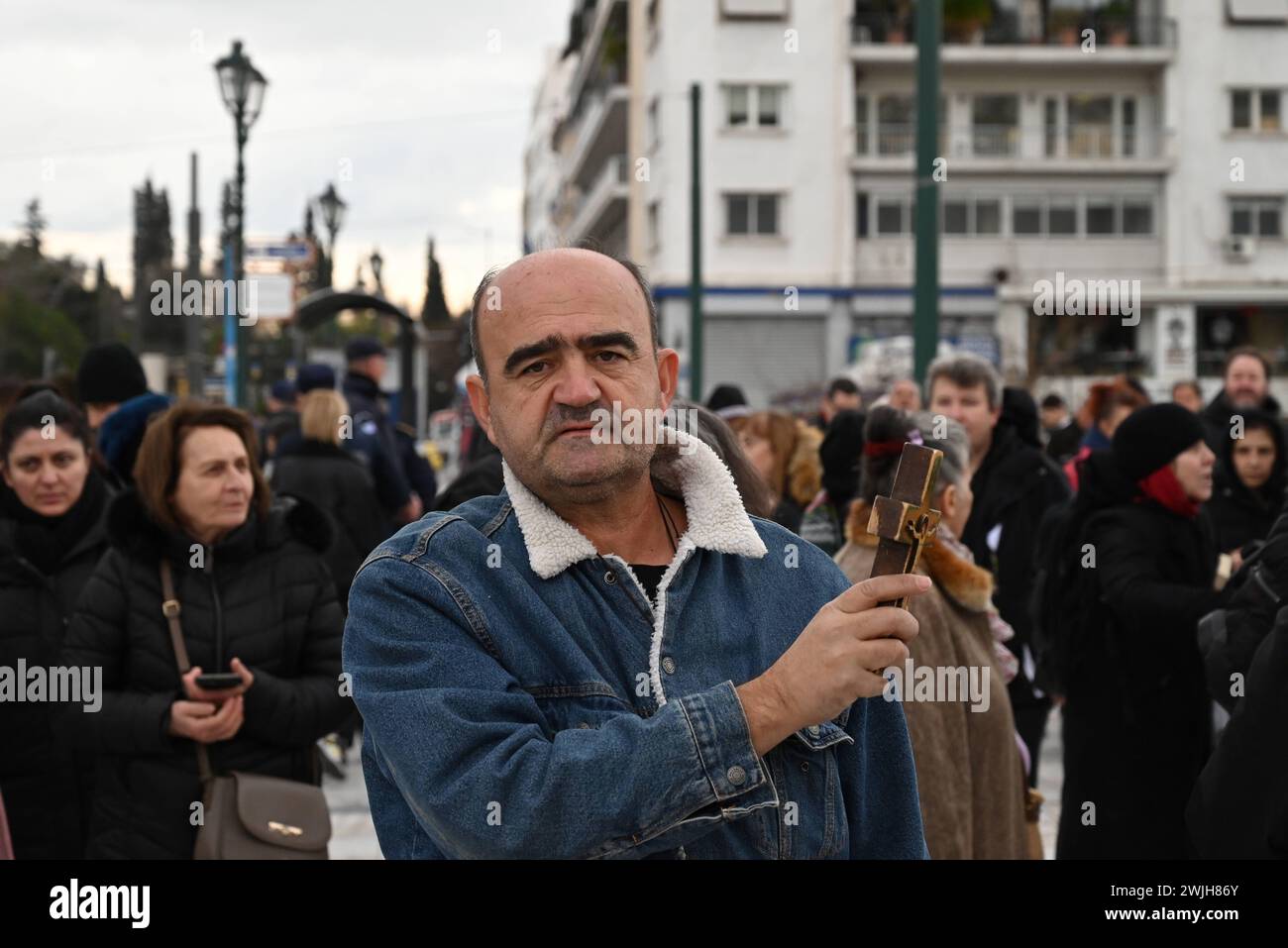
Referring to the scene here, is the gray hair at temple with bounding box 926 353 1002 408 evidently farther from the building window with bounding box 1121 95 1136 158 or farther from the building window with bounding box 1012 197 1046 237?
the building window with bounding box 1121 95 1136 158

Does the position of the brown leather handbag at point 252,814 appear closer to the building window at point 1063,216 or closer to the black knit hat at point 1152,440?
the black knit hat at point 1152,440

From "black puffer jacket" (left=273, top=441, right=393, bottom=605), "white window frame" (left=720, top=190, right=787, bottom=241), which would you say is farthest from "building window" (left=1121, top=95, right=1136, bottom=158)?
"black puffer jacket" (left=273, top=441, right=393, bottom=605)

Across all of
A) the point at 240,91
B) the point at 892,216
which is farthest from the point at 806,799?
the point at 892,216

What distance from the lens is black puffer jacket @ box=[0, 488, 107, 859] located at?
Result: 16.5ft

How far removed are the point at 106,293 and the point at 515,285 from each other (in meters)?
76.3

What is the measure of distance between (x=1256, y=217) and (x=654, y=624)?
45.9m

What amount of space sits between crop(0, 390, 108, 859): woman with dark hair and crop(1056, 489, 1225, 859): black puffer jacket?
3.22 meters

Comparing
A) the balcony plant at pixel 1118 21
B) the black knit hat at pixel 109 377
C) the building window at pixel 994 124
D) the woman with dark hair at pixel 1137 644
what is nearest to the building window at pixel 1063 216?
the building window at pixel 994 124

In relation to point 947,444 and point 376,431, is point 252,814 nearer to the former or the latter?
point 947,444

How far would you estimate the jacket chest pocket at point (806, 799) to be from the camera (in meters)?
2.15

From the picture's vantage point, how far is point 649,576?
7.44 feet

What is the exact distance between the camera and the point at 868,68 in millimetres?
43656
